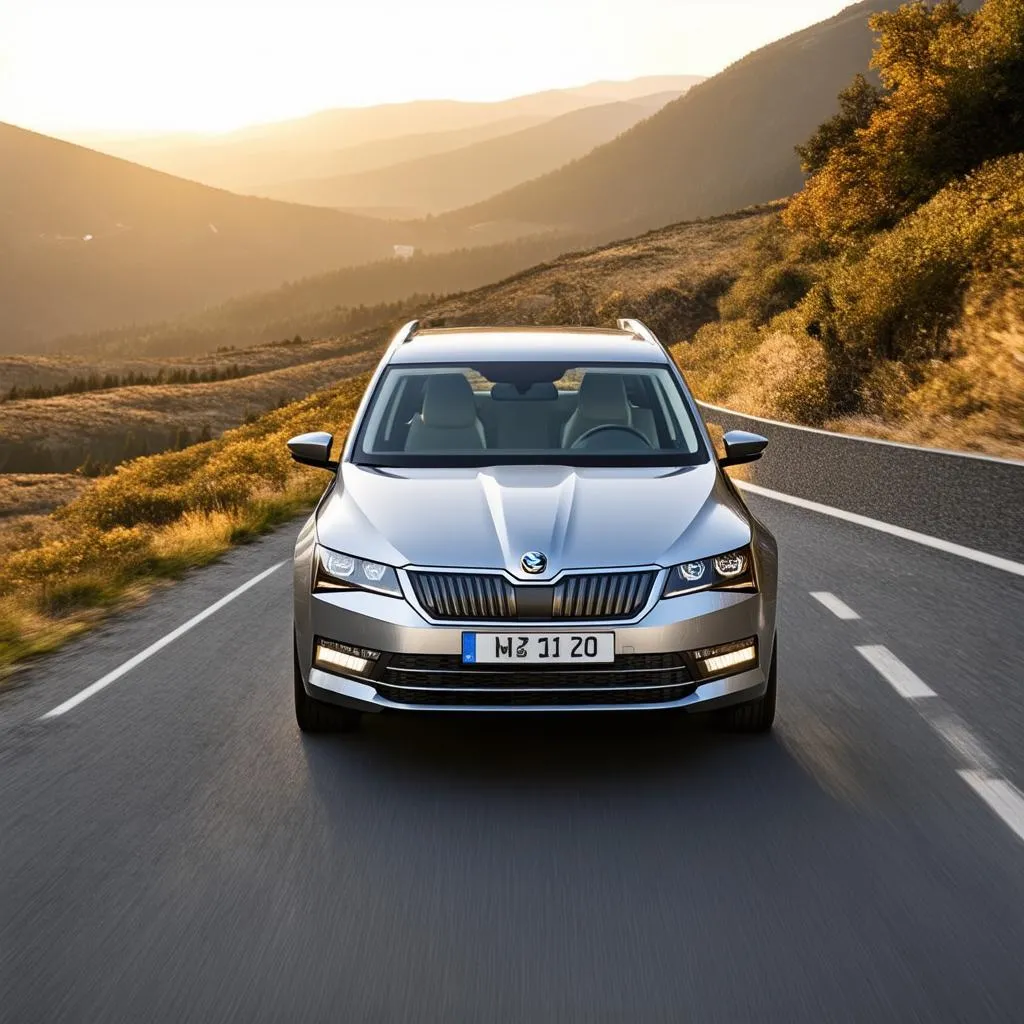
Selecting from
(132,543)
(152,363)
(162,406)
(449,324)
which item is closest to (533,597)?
(132,543)

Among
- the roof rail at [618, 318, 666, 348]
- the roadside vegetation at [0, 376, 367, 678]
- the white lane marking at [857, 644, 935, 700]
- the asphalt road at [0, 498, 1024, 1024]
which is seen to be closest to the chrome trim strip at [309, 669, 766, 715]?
the asphalt road at [0, 498, 1024, 1024]

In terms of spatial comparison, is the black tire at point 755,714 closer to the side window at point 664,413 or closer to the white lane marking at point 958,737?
the white lane marking at point 958,737

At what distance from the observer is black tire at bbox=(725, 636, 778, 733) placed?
5.55 meters

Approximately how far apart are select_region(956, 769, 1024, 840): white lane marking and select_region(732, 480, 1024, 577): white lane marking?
492 centimetres

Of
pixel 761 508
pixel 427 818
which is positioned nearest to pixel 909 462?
pixel 761 508

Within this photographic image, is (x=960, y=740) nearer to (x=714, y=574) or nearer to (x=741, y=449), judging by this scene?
(x=714, y=574)

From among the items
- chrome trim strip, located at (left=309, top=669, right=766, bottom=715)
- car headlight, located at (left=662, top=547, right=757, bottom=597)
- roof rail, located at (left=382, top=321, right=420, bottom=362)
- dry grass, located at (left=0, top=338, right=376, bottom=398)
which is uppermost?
roof rail, located at (left=382, top=321, right=420, bottom=362)

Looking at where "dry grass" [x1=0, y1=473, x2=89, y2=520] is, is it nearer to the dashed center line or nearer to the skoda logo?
the dashed center line

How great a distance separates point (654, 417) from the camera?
7152 millimetres

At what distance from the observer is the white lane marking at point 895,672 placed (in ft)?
20.9

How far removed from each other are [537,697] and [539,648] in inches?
8.0

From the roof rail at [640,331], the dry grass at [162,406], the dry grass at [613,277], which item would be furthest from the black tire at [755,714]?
the dry grass at [162,406]

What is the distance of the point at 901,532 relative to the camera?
39.0ft

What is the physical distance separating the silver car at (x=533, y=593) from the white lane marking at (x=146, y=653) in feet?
5.21
